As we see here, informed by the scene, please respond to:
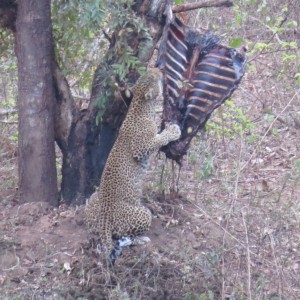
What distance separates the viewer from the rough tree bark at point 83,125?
6941 millimetres

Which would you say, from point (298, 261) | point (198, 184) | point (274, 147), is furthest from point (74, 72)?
point (274, 147)

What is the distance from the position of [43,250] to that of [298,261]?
86.5 inches

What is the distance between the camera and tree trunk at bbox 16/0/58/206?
7012mm

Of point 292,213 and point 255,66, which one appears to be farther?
point 255,66

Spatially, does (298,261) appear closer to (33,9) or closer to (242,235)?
(242,235)

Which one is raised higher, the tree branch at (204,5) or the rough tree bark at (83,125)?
the tree branch at (204,5)

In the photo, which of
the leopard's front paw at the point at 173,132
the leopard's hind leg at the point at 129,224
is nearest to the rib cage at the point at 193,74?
the leopard's front paw at the point at 173,132

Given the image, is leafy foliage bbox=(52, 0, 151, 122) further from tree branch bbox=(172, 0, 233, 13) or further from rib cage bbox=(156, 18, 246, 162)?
tree branch bbox=(172, 0, 233, 13)

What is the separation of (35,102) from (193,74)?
1.42m

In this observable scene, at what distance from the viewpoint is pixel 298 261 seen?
708 centimetres

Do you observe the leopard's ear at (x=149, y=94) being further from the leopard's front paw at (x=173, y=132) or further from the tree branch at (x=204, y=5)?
the tree branch at (x=204, y=5)

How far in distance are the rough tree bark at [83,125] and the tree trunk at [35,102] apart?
0.8 inches

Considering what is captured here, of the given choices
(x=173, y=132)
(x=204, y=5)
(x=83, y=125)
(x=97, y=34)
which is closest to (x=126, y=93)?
(x=173, y=132)

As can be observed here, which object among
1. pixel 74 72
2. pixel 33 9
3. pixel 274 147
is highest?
pixel 33 9
